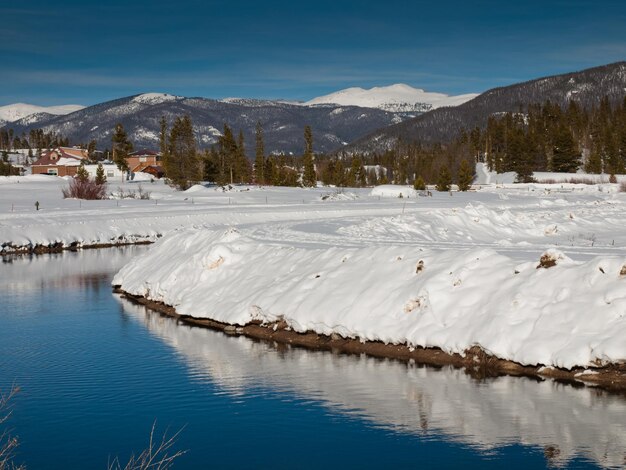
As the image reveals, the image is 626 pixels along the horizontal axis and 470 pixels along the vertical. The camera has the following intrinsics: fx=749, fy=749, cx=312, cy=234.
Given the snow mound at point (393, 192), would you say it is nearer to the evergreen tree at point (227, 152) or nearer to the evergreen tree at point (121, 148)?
the evergreen tree at point (227, 152)

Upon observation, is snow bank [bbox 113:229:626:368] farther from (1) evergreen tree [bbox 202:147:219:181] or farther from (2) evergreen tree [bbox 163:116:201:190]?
(1) evergreen tree [bbox 202:147:219:181]

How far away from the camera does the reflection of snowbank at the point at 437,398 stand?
44.2 feet

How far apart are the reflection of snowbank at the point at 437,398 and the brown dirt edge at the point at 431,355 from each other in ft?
1.17

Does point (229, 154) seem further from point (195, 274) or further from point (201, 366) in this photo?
point (201, 366)

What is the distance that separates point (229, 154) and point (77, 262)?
74.2m

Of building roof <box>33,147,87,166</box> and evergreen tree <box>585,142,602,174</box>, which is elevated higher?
building roof <box>33,147,87,166</box>

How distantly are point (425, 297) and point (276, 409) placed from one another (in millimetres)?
5500

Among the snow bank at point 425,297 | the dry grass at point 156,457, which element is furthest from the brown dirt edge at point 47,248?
the dry grass at point 156,457

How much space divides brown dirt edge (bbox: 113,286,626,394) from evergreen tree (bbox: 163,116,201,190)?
77.2 meters

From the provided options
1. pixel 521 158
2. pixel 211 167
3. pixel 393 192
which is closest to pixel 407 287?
pixel 393 192

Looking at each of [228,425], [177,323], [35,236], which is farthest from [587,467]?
[35,236]

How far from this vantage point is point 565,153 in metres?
129

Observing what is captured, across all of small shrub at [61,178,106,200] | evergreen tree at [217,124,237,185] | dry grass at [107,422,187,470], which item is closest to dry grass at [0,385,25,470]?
dry grass at [107,422,187,470]

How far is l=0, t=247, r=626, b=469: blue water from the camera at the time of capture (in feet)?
42.1
